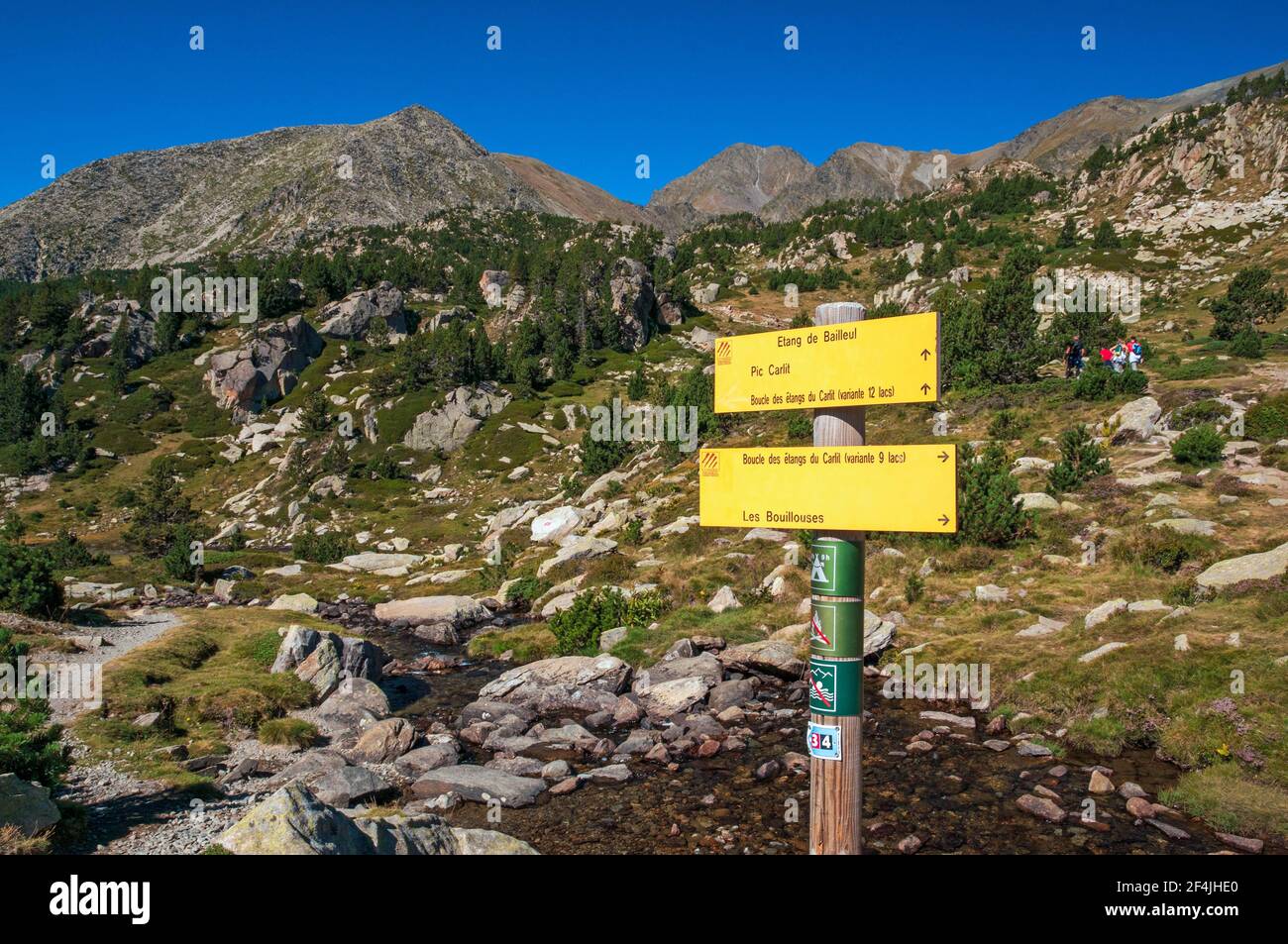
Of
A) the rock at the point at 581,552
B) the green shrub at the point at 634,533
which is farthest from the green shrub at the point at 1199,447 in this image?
the rock at the point at 581,552

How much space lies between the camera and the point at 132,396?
94.7 m

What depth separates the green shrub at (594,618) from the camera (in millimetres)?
24016

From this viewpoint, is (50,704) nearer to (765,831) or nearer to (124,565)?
(765,831)

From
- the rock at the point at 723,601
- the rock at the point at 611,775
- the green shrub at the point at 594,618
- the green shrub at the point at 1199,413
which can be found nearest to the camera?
the rock at the point at 611,775

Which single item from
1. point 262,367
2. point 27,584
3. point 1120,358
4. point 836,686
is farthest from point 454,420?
point 836,686

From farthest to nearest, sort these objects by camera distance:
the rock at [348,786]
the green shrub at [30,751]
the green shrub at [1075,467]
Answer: the green shrub at [1075,467] → the rock at [348,786] → the green shrub at [30,751]

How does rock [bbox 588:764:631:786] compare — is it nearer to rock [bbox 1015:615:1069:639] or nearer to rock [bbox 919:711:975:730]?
rock [bbox 919:711:975:730]

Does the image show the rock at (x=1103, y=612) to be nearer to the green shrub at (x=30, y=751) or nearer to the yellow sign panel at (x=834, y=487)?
the yellow sign panel at (x=834, y=487)

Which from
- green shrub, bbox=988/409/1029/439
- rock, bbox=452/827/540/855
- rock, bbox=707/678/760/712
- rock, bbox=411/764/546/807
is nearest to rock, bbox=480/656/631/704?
rock, bbox=707/678/760/712

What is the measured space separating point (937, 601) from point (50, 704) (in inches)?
966

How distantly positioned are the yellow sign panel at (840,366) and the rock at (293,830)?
7071 mm

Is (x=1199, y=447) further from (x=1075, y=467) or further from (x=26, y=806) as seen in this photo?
(x=26, y=806)

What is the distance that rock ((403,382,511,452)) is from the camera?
231ft

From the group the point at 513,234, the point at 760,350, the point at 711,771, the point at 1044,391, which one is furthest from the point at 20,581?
the point at 513,234
